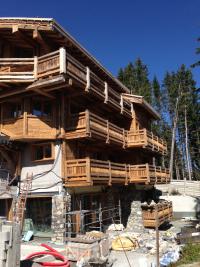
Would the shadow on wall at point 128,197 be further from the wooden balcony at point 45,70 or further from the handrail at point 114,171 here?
the wooden balcony at point 45,70

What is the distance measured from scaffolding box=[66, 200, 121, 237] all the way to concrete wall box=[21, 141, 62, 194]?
189 cm

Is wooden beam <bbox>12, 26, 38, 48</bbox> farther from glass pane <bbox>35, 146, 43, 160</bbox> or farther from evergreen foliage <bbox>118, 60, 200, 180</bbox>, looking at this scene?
evergreen foliage <bbox>118, 60, 200, 180</bbox>

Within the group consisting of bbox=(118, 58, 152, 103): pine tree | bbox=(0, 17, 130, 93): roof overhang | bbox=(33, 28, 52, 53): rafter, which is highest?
bbox=(118, 58, 152, 103): pine tree

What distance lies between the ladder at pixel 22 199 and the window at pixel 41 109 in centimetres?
378

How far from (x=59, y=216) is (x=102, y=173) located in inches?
137

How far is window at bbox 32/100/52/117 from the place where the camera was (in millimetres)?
20359

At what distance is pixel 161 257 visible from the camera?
48.9 feet

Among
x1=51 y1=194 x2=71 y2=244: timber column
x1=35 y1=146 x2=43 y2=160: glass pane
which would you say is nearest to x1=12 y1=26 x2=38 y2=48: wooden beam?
x1=35 y1=146 x2=43 y2=160: glass pane

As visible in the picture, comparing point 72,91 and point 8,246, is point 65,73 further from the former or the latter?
point 8,246

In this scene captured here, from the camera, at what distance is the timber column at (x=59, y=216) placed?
60.6ft

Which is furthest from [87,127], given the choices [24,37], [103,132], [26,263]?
[26,263]

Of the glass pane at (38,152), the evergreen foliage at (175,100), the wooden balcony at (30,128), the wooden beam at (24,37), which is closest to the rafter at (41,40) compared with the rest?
the wooden beam at (24,37)

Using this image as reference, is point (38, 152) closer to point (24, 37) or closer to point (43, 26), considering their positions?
point (24, 37)

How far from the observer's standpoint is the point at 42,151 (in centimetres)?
2073
